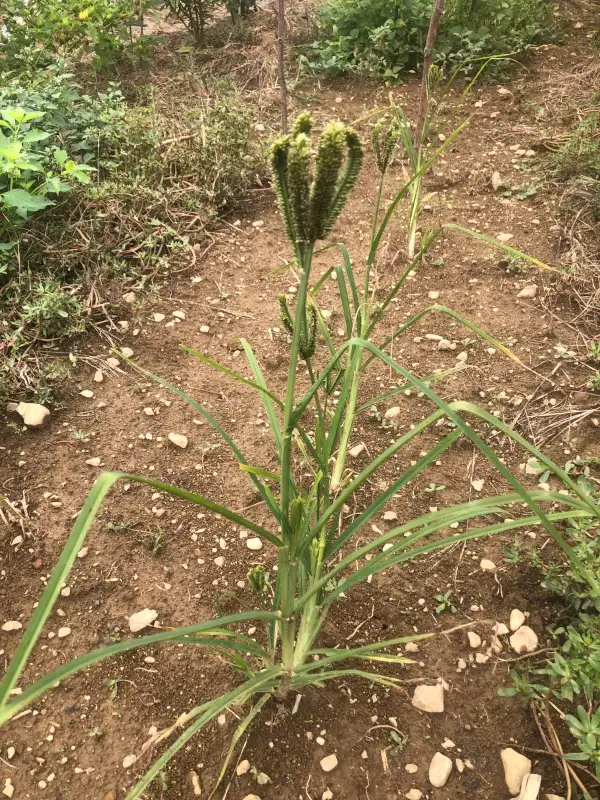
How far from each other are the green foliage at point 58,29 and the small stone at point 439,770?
10.7 feet

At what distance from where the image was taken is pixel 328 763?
4.03ft

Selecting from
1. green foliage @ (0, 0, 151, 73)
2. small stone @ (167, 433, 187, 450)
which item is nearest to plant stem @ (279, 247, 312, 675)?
small stone @ (167, 433, 187, 450)

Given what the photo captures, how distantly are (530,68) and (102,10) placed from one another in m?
2.31

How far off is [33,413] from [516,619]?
1530 mm

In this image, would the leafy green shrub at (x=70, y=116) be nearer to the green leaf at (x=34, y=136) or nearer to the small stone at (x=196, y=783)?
the green leaf at (x=34, y=136)

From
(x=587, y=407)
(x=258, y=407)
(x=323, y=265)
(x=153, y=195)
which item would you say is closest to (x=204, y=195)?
(x=153, y=195)

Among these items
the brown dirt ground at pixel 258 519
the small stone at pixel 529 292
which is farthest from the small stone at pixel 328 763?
the small stone at pixel 529 292

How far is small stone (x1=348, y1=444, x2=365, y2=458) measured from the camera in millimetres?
1780

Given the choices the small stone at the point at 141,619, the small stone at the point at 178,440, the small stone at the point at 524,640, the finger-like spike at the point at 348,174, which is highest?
the finger-like spike at the point at 348,174

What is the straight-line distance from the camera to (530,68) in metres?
3.19

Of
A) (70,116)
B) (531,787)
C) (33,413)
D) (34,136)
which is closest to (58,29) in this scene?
(70,116)

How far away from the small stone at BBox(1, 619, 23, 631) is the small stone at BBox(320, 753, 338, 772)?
82 centimetres

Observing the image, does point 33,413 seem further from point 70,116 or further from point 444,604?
point 70,116

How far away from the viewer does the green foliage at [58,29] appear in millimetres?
2930
